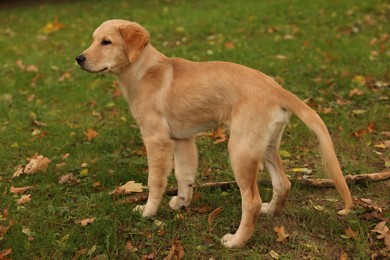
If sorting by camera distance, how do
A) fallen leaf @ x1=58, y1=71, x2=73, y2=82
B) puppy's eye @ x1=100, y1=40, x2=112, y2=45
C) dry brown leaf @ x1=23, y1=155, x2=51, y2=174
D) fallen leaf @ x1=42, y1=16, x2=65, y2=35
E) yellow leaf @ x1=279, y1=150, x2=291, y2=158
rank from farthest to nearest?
fallen leaf @ x1=42, y1=16, x2=65, y2=35, fallen leaf @ x1=58, y1=71, x2=73, y2=82, yellow leaf @ x1=279, y1=150, x2=291, y2=158, dry brown leaf @ x1=23, y1=155, x2=51, y2=174, puppy's eye @ x1=100, y1=40, x2=112, y2=45

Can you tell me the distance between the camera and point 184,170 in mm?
4359

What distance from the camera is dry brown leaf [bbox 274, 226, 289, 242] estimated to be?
3.70 meters

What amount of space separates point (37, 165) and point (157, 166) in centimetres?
174

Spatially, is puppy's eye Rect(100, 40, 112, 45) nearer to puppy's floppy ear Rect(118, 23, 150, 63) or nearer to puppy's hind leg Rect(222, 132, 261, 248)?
puppy's floppy ear Rect(118, 23, 150, 63)

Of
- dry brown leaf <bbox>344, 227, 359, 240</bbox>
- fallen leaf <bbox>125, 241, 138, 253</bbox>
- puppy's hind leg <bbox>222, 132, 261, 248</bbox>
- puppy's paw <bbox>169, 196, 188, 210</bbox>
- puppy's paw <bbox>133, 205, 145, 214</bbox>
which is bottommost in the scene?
puppy's paw <bbox>169, 196, 188, 210</bbox>

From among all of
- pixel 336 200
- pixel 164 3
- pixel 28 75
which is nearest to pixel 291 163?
pixel 336 200

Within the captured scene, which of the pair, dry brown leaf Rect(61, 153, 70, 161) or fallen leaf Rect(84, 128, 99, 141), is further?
fallen leaf Rect(84, 128, 99, 141)

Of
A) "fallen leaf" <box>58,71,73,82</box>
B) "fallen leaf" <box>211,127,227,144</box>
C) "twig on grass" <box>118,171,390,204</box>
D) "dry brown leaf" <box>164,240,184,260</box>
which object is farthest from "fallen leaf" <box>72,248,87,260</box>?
"fallen leaf" <box>58,71,73,82</box>

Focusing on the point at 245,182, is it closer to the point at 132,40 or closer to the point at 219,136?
the point at 132,40

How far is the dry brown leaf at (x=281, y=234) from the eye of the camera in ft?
12.1

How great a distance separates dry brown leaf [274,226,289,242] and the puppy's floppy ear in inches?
71.5

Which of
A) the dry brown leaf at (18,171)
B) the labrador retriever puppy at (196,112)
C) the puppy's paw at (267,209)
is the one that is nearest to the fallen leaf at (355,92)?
the labrador retriever puppy at (196,112)

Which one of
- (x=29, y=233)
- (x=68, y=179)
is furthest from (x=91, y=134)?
(x=29, y=233)

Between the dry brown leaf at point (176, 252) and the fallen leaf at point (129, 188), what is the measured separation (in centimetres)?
101
